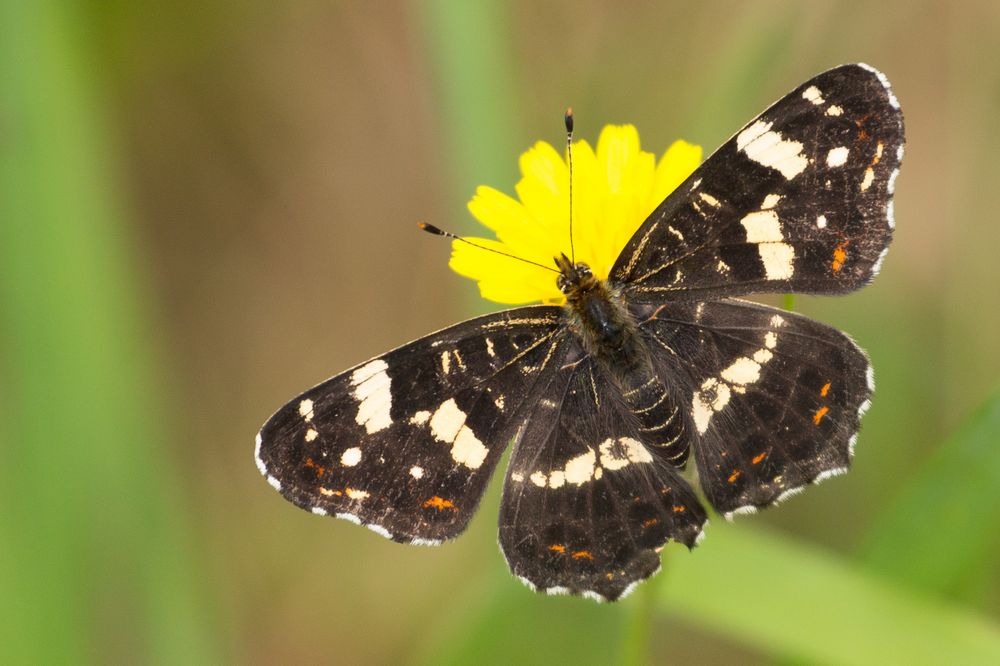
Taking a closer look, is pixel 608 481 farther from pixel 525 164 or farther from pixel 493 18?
pixel 493 18

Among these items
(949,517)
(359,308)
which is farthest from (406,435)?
(359,308)

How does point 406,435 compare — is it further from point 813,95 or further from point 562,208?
point 813,95

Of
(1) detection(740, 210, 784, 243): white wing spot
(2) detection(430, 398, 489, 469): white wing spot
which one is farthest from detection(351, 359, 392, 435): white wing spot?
(1) detection(740, 210, 784, 243): white wing spot

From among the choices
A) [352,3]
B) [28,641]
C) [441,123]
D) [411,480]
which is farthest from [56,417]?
[352,3]

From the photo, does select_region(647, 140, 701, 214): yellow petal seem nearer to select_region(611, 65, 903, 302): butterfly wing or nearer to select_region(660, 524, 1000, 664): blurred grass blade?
select_region(611, 65, 903, 302): butterfly wing

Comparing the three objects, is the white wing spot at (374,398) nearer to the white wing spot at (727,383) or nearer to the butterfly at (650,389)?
the butterfly at (650,389)

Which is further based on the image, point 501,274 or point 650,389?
point 501,274

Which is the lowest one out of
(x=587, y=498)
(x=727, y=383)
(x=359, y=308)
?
(x=587, y=498)

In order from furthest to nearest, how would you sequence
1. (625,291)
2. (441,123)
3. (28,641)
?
(441,123)
(28,641)
(625,291)
